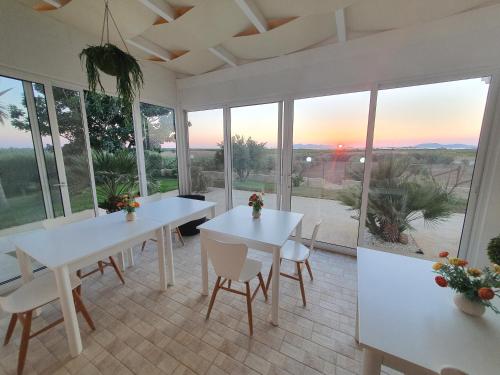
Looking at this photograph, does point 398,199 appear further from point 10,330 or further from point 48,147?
point 48,147

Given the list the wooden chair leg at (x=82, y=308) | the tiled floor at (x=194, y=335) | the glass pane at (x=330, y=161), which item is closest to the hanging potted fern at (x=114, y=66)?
the wooden chair leg at (x=82, y=308)

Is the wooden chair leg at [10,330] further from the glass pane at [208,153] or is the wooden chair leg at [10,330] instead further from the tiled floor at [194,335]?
the glass pane at [208,153]

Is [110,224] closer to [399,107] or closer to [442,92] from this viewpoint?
[399,107]

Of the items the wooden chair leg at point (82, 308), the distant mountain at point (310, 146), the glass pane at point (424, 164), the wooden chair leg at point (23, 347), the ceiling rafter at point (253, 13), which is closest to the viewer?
the wooden chair leg at point (23, 347)

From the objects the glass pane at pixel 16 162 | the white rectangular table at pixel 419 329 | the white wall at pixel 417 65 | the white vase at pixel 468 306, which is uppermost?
the white wall at pixel 417 65

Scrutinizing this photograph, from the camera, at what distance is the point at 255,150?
3484 mm

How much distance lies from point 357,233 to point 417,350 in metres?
2.29

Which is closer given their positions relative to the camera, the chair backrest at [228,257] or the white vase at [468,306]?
the white vase at [468,306]

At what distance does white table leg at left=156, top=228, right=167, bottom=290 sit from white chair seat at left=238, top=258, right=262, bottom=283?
877 millimetres

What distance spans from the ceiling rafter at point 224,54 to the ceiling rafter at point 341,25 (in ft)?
4.67

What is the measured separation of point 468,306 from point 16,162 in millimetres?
3775

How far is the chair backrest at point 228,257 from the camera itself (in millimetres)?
1540

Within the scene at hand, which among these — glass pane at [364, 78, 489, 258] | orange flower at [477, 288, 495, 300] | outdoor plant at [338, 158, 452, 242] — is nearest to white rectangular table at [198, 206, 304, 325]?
orange flower at [477, 288, 495, 300]

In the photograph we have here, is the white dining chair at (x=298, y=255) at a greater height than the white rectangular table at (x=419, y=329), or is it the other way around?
the white rectangular table at (x=419, y=329)
